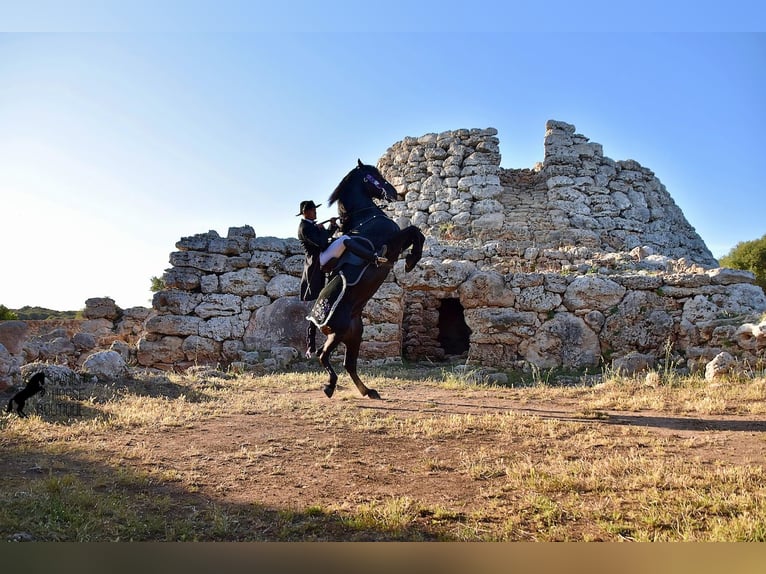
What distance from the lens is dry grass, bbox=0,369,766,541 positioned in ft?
8.84

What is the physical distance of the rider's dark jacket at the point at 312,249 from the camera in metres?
6.02

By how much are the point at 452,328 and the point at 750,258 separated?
1245 cm

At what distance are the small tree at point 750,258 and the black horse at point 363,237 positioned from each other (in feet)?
55.8

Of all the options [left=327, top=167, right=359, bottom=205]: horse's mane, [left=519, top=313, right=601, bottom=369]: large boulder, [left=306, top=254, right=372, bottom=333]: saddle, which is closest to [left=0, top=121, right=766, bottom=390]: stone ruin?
[left=519, top=313, right=601, bottom=369]: large boulder

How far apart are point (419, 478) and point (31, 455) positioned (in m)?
2.74

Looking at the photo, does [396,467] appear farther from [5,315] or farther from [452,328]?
[5,315]

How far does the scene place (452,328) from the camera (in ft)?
43.7

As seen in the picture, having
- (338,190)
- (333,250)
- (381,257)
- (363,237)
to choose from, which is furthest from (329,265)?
(338,190)

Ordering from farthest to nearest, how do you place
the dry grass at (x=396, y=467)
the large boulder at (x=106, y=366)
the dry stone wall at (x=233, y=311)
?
the dry stone wall at (x=233, y=311) → the large boulder at (x=106, y=366) → the dry grass at (x=396, y=467)

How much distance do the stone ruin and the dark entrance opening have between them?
26 millimetres

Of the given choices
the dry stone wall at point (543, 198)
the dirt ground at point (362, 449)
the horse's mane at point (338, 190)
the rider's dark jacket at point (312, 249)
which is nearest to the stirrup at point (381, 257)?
the rider's dark jacket at point (312, 249)

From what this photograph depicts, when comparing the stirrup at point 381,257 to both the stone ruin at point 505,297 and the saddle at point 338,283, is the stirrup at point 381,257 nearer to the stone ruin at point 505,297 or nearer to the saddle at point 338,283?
the saddle at point 338,283

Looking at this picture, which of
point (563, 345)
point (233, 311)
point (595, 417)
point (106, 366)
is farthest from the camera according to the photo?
point (233, 311)

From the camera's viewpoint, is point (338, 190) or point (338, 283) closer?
point (338, 283)
